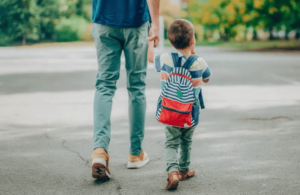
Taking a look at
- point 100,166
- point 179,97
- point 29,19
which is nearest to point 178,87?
point 179,97

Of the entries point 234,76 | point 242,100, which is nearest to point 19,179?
point 242,100

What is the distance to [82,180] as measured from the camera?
10.7 feet

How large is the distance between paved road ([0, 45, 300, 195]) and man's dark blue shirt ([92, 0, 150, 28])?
1179mm

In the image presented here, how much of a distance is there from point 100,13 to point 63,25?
44577 millimetres

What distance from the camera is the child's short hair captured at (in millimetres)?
3102

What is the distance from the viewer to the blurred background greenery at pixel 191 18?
28.2 m

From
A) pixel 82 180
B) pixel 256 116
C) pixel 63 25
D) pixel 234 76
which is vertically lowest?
pixel 63 25

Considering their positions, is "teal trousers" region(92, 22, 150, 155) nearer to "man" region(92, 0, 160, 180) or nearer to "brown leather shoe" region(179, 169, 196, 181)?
"man" region(92, 0, 160, 180)

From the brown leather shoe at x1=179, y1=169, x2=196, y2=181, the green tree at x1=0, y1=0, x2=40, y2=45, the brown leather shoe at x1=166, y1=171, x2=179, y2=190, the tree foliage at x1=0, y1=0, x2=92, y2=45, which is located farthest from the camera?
the tree foliage at x1=0, y1=0, x2=92, y2=45

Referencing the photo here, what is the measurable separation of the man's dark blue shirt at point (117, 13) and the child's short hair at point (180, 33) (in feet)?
1.36

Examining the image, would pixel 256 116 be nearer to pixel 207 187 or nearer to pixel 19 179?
pixel 207 187

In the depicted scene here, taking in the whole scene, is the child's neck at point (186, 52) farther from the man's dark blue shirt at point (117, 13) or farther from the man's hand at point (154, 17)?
the man's dark blue shirt at point (117, 13)

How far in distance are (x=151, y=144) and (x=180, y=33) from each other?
1639 mm

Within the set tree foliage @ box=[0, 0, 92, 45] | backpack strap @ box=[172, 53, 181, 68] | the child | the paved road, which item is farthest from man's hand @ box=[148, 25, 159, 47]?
tree foliage @ box=[0, 0, 92, 45]
